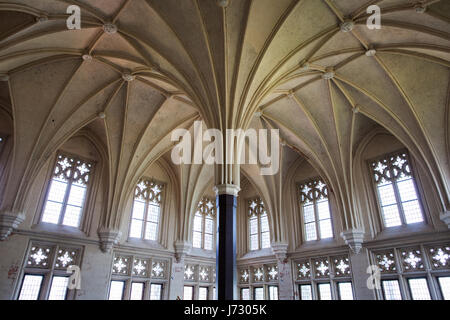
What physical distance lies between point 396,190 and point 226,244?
9283 millimetres

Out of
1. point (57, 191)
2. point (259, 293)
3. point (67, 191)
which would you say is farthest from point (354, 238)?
point (57, 191)

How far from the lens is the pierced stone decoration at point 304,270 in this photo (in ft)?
48.3

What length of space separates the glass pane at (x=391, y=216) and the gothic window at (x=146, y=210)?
10.8 meters

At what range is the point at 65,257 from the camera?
13.0 m

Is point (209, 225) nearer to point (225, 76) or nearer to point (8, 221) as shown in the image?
point (8, 221)

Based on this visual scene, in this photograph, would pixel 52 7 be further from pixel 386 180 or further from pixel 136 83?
pixel 386 180

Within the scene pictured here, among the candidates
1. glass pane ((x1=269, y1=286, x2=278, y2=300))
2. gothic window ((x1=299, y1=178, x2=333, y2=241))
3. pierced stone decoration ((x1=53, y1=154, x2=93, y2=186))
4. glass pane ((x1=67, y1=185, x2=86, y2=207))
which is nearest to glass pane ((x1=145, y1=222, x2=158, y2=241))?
glass pane ((x1=67, y1=185, x2=86, y2=207))

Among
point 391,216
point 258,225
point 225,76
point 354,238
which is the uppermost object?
point 225,76

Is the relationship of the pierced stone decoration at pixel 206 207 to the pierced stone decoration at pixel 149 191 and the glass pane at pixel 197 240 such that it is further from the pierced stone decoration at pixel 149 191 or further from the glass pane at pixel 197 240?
the pierced stone decoration at pixel 149 191

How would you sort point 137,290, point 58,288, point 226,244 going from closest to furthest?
point 226,244, point 58,288, point 137,290

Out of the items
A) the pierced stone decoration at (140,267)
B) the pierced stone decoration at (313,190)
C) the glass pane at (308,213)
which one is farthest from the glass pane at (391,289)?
the pierced stone decoration at (140,267)
